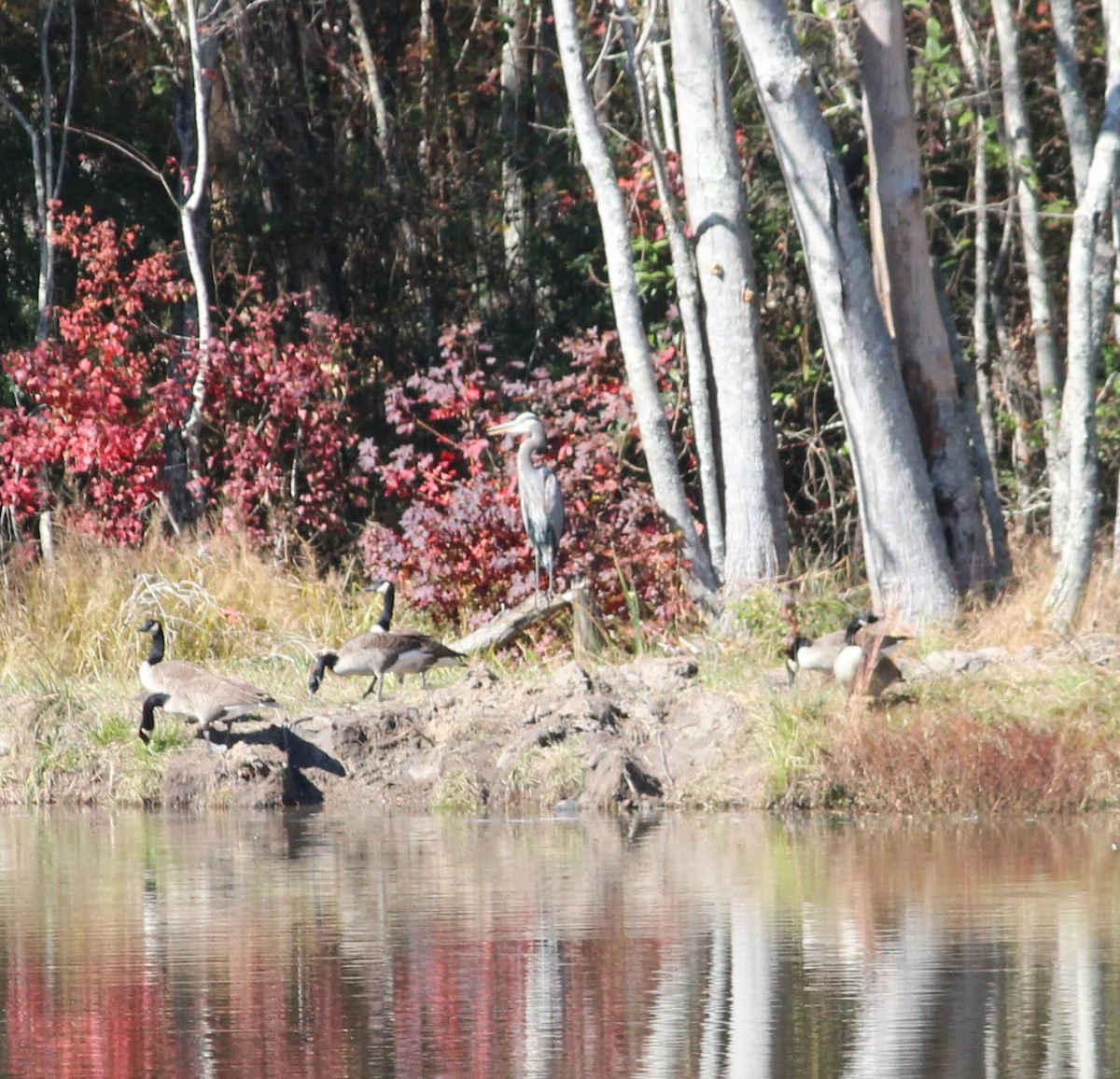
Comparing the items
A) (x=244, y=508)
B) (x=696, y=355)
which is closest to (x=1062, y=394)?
(x=696, y=355)

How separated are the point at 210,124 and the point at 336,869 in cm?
1392

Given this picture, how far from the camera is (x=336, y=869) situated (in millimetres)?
10281

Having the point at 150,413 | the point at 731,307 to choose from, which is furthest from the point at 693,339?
the point at 150,413

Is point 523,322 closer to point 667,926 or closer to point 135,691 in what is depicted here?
point 135,691

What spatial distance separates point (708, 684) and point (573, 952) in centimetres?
551

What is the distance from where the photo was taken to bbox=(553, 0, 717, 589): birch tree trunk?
16812 millimetres

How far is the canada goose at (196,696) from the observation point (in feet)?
43.0

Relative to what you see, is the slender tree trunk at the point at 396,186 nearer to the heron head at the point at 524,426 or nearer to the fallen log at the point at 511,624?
the heron head at the point at 524,426

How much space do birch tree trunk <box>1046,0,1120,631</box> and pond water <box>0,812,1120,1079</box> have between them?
3.77m

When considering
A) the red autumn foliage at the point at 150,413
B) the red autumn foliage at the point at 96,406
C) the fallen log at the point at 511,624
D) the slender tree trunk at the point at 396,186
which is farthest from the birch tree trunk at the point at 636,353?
the slender tree trunk at the point at 396,186

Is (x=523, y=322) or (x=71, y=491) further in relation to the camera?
(x=523, y=322)

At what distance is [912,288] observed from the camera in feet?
53.5

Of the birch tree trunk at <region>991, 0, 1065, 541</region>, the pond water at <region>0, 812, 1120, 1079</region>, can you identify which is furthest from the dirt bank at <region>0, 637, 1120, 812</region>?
the birch tree trunk at <region>991, 0, 1065, 541</region>

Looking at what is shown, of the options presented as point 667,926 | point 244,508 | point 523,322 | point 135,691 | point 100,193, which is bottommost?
point 667,926
